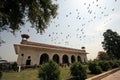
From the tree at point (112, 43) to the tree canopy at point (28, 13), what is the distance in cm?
4116

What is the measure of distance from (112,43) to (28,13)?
4418cm

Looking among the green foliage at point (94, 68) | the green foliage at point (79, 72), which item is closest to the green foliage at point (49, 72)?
the green foliage at point (79, 72)

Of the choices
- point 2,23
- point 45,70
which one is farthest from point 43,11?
point 45,70

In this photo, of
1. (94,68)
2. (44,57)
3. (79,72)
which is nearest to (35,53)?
(44,57)

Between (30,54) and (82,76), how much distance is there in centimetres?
1846

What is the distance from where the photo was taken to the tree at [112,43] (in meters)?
50.3

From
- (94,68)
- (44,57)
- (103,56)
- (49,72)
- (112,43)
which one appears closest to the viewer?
(49,72)

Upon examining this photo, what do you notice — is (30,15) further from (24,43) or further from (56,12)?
(24,43)

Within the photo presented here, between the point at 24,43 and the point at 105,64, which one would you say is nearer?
the point at 105,64

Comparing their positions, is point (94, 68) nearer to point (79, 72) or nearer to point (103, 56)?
point (79, 72)

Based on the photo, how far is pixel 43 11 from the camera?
47.2 ft

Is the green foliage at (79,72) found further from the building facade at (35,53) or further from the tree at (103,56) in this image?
the tree at (103,56)

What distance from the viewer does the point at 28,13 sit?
13.3 m

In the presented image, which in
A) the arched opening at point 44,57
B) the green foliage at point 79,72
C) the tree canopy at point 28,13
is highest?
the tree canopy at point 28,13
